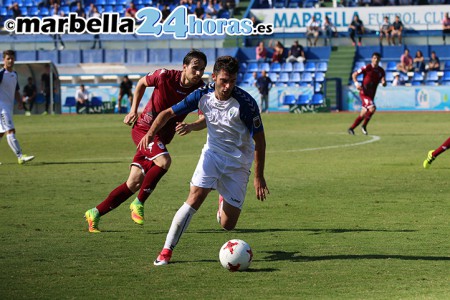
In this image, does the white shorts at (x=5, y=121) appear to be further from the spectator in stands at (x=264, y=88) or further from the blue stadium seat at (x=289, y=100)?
the blue stadium seat at (x=289, y=100)

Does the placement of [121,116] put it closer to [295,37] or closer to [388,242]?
[295,37]

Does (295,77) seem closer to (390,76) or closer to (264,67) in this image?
(264,67)

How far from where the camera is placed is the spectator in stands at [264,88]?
147ft

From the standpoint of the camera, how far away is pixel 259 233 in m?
11.4

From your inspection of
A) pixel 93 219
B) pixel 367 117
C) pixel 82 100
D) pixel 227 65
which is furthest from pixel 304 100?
pixel 227 65

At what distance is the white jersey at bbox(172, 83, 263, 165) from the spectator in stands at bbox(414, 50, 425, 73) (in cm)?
3868

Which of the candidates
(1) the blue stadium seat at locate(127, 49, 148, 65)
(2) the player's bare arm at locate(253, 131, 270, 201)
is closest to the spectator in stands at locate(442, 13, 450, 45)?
(1) the blue stadium seat at locate(127, 49, 148, 65)

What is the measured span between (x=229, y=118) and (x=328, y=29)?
4209 centimetres

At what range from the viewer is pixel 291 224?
12.1m

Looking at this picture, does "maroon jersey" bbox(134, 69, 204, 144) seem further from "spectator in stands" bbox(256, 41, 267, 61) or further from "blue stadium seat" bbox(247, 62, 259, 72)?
"spectator in stands" bbox(256, 41, 267, 61)

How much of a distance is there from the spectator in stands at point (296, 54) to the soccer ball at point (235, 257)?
40.7m

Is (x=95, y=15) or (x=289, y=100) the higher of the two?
(x=95, y=15)

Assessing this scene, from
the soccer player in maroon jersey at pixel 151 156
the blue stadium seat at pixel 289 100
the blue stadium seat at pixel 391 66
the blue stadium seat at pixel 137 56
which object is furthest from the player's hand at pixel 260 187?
the blue stadium seat at pixel 137 56

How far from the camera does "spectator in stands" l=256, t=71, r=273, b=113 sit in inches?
1768
